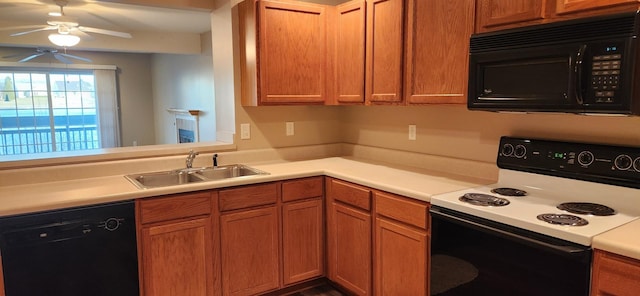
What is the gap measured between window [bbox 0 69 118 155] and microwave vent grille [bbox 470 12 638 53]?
8.00m

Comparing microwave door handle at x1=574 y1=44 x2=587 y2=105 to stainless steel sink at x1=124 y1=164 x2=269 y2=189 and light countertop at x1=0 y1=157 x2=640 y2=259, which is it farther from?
stainless steel sink at x1=124 y1=164 x2=269 y2=189

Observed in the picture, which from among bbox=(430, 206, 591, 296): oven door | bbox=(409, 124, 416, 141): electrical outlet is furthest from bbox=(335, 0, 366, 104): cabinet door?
bbox=(430, 206, 591, 296): oven door

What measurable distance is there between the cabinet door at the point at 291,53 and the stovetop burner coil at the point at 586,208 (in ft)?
5.74

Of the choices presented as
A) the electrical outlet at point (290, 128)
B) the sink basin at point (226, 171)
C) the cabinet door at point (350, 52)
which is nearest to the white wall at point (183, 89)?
the electrical outlet at point (290, 128)

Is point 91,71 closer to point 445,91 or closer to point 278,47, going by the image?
point 278,47

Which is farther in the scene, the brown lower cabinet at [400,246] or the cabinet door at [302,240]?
the cabinet door at [302,240]

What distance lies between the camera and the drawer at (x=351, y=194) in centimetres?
243

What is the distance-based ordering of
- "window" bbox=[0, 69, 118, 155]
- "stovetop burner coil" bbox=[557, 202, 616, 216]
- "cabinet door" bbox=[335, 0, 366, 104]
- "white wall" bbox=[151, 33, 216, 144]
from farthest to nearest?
1. "window" bbox=[0, 69, 118, 155]
2. "white wall" bbox=[151, 33, 216, 144]
3. "cabinet door" bbox=[335, 0, 366, 104]
4. "stovetop burner coil" bbox=[557, 202, 616, 216]

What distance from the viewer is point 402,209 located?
218cm

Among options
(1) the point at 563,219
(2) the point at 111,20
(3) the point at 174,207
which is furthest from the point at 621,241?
(2) the point at 111,20

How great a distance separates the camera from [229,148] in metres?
3.06

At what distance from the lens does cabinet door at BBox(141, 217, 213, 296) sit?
223 centimetres

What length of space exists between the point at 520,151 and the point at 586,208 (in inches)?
18.7

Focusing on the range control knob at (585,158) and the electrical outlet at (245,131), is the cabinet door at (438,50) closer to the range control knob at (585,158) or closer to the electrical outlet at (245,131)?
the range control knob at (585,158)
